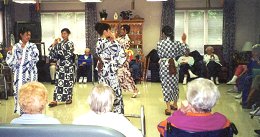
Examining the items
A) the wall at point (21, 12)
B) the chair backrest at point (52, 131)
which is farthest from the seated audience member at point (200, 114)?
the wall at point (21, 12)

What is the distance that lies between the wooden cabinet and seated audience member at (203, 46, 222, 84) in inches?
89.3

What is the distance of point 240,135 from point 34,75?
312 cm

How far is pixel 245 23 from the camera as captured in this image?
1188cm

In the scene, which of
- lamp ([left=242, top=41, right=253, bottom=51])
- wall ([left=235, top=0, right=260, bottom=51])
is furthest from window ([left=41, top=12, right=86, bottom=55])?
lamp ([left=242, top=41, right=253, bottom=51])

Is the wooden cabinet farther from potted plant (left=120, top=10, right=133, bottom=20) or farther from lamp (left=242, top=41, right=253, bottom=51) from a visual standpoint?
lamp (left=242, top=41, right=253, bottom=51)

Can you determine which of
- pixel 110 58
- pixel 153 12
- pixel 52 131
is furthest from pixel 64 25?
pixel 52 131

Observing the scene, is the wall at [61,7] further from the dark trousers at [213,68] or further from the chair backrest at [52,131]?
the chair backrest at [52,131]

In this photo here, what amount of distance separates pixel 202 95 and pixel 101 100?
682mm

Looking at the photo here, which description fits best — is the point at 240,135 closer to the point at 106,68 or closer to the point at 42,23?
the point at 106,68

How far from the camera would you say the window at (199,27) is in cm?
1220

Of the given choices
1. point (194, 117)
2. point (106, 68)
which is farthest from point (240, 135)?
point (194, 117)

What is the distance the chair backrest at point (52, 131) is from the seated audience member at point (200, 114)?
42.0 inches

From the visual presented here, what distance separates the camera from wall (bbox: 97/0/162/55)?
12.4 metres

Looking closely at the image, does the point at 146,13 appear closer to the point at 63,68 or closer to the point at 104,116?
the point at 63,68
